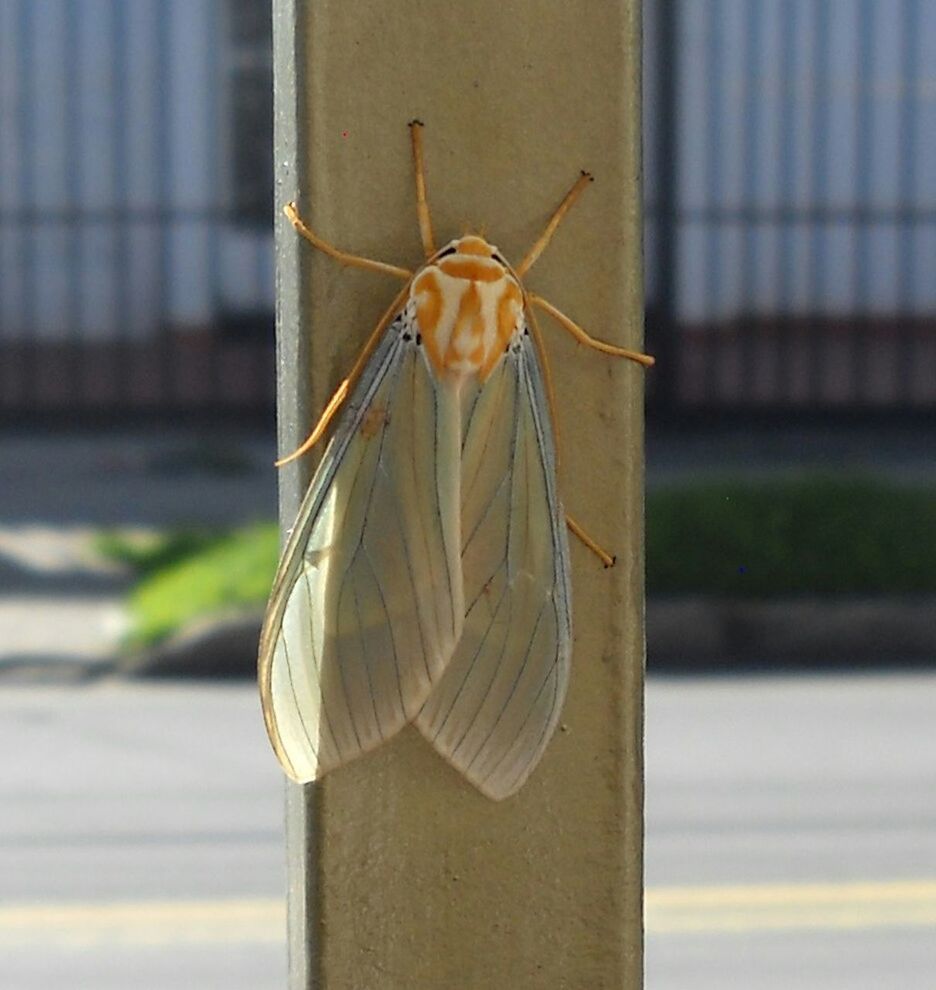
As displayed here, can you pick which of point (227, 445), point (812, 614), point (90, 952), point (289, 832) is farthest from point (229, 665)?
point (289, 832)

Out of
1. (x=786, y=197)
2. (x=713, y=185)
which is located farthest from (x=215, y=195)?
(x=786, y=197)

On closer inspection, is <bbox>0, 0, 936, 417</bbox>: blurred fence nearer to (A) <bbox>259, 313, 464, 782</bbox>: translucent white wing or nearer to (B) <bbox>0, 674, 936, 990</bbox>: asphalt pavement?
(B) <bbox>0, 674, 936, 990</bbox>: asphalt pavement

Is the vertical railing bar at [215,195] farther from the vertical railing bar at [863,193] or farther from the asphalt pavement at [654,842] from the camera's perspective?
the asphalt pavement at [654,842]

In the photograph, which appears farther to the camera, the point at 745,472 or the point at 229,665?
the point at 745,472

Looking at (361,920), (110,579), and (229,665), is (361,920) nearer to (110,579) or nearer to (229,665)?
(229,665)

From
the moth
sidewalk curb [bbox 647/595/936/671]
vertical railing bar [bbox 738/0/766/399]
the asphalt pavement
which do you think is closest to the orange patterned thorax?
the moth

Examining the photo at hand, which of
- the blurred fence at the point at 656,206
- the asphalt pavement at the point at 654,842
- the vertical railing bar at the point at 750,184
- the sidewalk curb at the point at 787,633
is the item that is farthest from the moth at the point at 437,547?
the vertical railing bar at the point at 750,184
